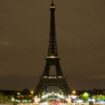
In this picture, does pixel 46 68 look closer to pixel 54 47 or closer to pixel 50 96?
pixel 54 47

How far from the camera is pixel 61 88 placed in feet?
286

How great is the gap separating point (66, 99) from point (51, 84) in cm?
538

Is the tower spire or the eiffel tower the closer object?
the eiffel tower

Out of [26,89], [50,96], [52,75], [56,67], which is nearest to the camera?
[56,67]

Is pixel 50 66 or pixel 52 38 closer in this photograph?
pixel 50 66

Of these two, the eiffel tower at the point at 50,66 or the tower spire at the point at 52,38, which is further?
the tower spire at the point at 52,38

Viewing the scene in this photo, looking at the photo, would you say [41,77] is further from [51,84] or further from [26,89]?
[26,89]

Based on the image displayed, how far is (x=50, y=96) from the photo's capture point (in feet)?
309

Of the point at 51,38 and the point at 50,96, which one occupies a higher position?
the point at 51,38

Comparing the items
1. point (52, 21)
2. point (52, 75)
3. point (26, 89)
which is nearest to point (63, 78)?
point (52, 75)

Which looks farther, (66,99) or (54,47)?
(66,99)

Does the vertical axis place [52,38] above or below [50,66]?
above

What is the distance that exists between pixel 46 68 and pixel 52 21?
7.01 metres

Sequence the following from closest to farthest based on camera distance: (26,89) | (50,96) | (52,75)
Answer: (52,75) → (50,96) → (26,89)
